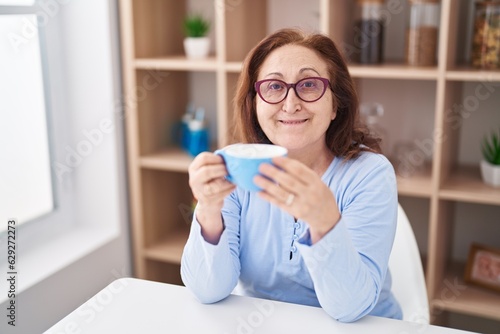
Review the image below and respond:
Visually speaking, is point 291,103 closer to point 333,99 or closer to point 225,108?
point 333,99

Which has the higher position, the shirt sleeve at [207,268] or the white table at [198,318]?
the shirt sleeve at [207,268]

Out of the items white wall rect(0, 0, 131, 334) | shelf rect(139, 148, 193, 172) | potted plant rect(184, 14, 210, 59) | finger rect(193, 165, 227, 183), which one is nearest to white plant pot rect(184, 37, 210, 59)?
potted plant rect(184, 14, 210, 59)

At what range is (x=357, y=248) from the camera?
120 cm

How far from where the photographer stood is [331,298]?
1.10 metres

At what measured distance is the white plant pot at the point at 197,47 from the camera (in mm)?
2328

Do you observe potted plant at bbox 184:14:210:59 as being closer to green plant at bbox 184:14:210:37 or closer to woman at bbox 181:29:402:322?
green plant at bbox 184:14:210:37

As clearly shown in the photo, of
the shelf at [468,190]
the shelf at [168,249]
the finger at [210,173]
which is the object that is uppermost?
the finger at [210,173]

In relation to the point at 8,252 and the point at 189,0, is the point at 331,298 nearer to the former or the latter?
the point at 8,252

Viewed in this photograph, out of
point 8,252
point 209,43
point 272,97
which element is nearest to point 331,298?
point 272,97

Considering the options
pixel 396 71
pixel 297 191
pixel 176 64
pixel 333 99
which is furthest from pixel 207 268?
pixel 176 64

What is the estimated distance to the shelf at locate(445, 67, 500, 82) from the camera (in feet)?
6.06

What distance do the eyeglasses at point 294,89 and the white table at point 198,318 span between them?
1.44 ft

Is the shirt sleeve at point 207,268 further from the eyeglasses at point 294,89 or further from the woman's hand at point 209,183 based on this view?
the eyeglasses at point 294,89

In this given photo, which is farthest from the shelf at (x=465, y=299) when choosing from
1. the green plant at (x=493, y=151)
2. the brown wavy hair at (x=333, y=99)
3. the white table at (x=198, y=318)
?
the white table at (x=198, y=318)
